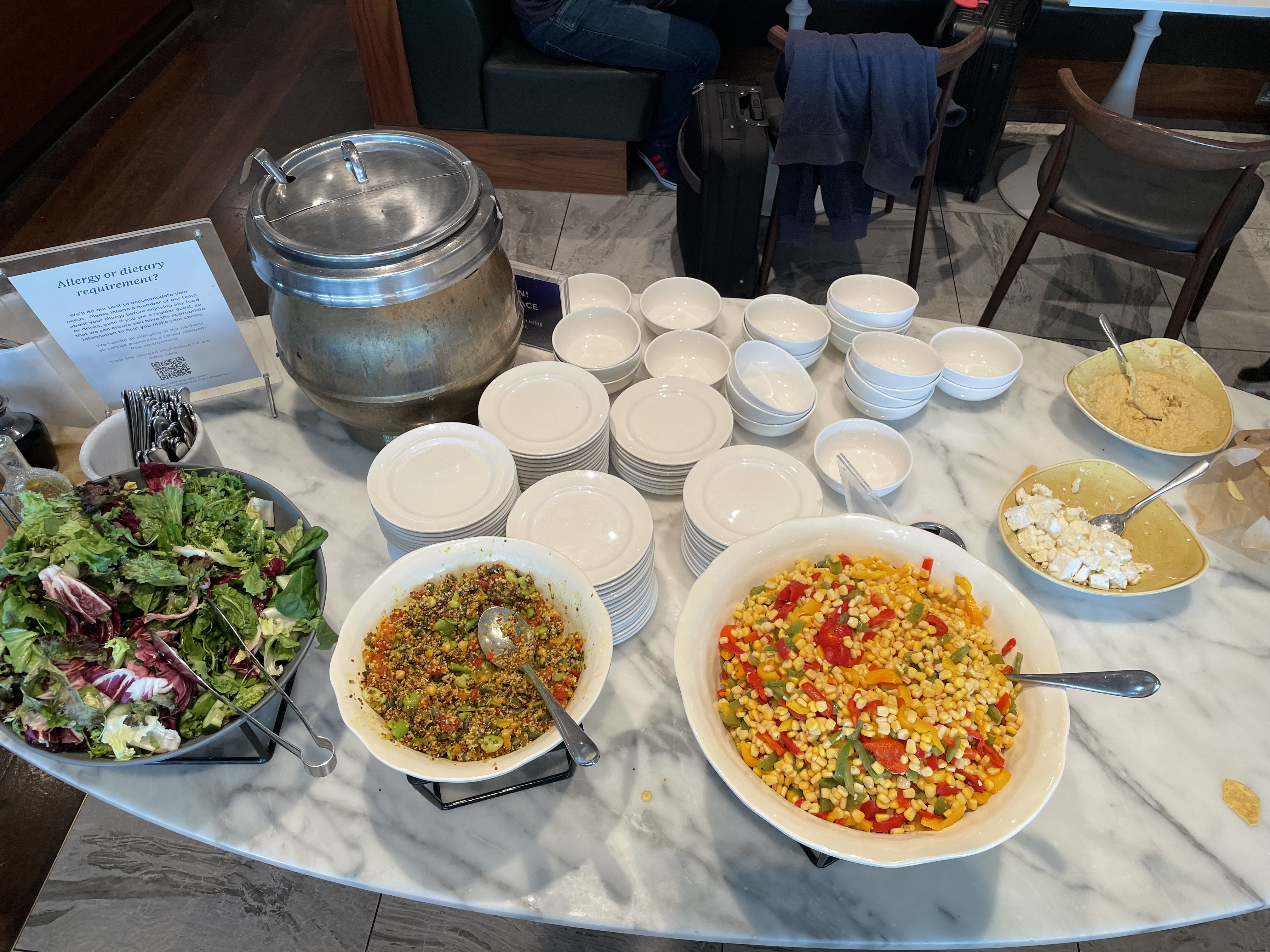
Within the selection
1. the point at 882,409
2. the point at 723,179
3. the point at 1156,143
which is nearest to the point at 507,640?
the point at 882,409

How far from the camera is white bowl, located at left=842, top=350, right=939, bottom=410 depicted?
59.2 inches

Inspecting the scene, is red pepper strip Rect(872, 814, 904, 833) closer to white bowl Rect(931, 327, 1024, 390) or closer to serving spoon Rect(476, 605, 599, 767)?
serving spoon Rect(476, 605, 599, 767)

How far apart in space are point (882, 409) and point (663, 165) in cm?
252

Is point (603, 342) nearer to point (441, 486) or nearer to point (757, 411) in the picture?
point (757, 411)

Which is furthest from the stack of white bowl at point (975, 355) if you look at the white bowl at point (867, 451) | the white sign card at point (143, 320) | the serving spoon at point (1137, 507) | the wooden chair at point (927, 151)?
the white sign card at point (143, 320)

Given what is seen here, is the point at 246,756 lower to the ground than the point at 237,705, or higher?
lower

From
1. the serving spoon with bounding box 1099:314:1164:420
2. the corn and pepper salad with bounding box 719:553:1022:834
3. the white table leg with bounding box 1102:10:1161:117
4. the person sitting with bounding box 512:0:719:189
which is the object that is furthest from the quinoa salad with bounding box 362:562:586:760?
the white table leg with bounding box 1102:10:1161:117

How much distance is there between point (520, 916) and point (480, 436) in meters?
0.71

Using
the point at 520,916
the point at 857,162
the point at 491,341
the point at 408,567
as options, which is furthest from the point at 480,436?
the point at 857,162

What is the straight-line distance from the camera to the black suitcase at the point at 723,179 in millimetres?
2559

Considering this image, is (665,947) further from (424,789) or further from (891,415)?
(891,415)

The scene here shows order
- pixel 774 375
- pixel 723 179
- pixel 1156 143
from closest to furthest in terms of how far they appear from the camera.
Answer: pixel 774 375, pixel 1156 143, pixel 723 179

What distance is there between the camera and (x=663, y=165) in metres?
3.65

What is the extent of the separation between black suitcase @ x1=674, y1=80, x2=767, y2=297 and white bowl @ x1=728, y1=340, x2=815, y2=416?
1.24m
